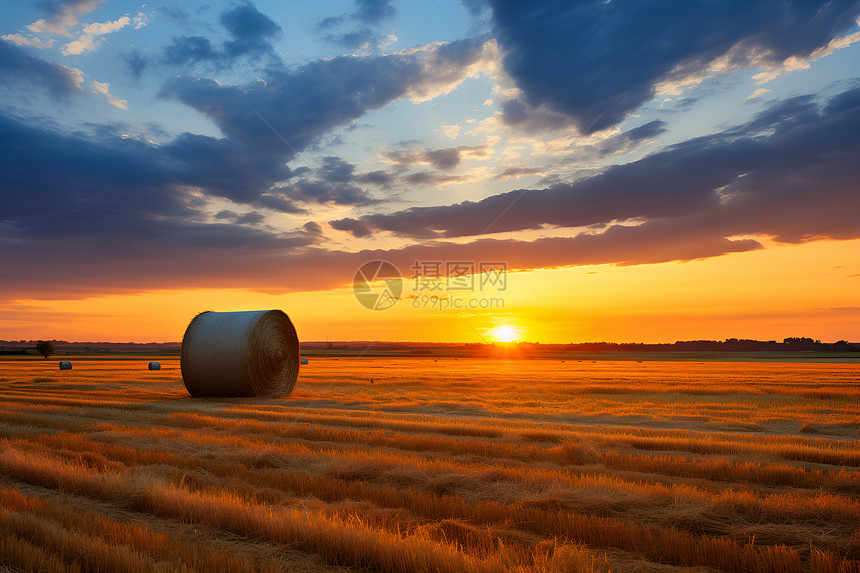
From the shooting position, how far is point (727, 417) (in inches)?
722

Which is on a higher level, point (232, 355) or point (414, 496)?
point (232, 355)

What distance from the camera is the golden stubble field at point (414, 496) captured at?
17.6 ft

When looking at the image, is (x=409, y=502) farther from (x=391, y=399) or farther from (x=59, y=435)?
(x=391, y=399)

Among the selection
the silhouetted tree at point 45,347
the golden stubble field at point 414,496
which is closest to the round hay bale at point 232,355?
the golden stubble field at point 414,496

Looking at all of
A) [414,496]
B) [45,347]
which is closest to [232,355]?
[414,496]

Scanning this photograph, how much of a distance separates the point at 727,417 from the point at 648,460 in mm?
10288

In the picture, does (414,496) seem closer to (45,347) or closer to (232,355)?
(232,355)

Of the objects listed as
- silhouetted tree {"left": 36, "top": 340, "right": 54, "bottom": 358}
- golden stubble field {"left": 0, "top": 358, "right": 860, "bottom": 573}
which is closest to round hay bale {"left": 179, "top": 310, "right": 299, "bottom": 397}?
golden stubble field {"left": 0, "top": 358, "right": 860, "bottom": 573}

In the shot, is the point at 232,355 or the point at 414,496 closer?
the point at 414,496

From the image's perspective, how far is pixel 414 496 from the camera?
24.5ft

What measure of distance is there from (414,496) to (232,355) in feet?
58.0

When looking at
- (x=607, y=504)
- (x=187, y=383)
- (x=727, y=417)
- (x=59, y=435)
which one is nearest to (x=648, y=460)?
(x=607, y=504)

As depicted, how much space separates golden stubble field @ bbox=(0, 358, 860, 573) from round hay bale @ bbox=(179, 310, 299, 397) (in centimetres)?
732

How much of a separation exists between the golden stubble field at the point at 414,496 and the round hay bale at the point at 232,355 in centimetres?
732
